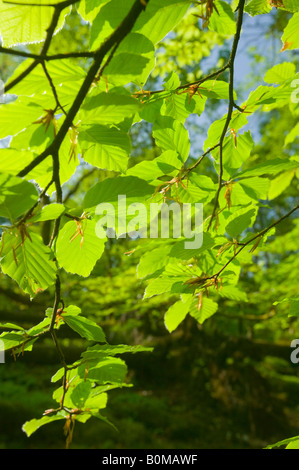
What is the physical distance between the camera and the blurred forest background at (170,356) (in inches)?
202

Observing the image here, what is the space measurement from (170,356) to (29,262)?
7.44 m

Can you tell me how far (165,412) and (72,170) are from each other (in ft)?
22.9

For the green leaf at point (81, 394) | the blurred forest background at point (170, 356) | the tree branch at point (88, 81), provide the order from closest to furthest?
the tree branch at point (88, 81) < the green leaf at point (81, 394) < the blurred forest background at point (170, 356)

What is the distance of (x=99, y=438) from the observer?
5406 millimetres

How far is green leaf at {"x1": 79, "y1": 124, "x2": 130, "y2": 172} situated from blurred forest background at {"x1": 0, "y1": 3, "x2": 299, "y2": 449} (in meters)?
3.72

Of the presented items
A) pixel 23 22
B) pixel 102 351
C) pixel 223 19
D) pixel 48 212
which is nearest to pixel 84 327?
pixel 102 351

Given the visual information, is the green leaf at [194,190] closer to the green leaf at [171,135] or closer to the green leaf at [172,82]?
the green leaf at [171,135]

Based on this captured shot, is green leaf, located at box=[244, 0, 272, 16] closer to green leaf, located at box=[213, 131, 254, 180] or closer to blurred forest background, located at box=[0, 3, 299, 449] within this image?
green leaf, located at box=[213, 131, 254, 180]

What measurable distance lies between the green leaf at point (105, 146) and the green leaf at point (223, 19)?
312 millimetres

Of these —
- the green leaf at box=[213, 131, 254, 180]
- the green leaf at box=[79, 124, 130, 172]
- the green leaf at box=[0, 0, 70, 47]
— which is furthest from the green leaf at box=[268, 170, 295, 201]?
the green leaf at box=[0, 0, 70, 47]

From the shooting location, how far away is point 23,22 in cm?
46

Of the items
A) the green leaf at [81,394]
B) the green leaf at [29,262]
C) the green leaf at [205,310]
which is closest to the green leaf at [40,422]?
the green leaf at [81,394]
